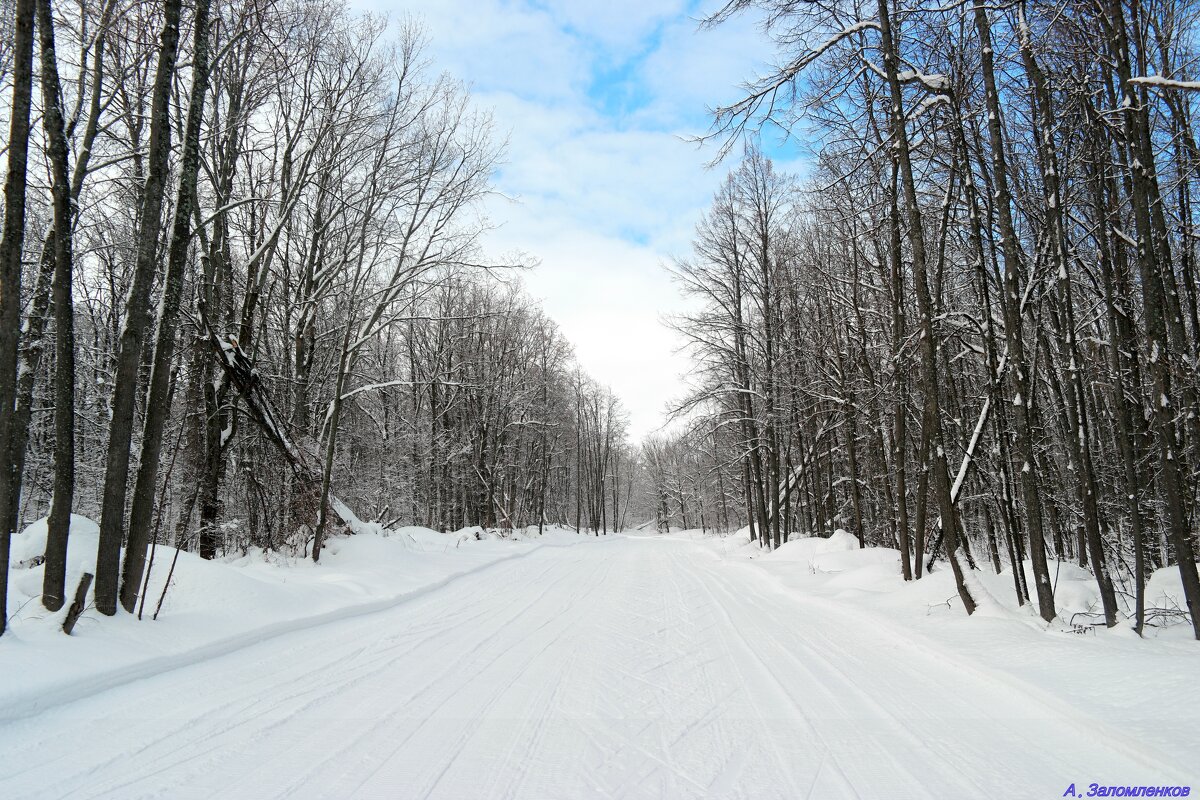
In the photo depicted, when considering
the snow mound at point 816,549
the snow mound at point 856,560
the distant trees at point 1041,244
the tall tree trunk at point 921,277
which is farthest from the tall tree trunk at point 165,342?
the snow mound at point 816,549

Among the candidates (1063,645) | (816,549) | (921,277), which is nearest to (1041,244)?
(921,277)

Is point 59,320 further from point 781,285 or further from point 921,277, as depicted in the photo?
point 781,285

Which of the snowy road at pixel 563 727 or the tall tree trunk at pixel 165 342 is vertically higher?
the tall tree trunk at pixel 165 342

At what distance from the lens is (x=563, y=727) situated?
3.88 m

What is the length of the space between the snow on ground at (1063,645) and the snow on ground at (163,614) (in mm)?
6986

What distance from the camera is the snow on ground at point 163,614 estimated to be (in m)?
4.41

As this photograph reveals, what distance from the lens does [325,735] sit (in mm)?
3711

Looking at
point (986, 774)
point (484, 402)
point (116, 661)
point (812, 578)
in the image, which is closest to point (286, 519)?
point (116, 661)

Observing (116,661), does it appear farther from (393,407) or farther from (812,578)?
(393,407)

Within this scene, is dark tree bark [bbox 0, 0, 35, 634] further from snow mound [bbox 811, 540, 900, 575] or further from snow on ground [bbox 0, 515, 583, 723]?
snow mound [bbox 811, 540, 900, 575]

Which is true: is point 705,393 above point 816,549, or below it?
Answer: above

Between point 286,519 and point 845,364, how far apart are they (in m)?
14.6

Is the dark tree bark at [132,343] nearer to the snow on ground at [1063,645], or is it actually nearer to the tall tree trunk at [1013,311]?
the snow on ground at [1063,645]

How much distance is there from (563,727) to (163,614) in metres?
5.11
